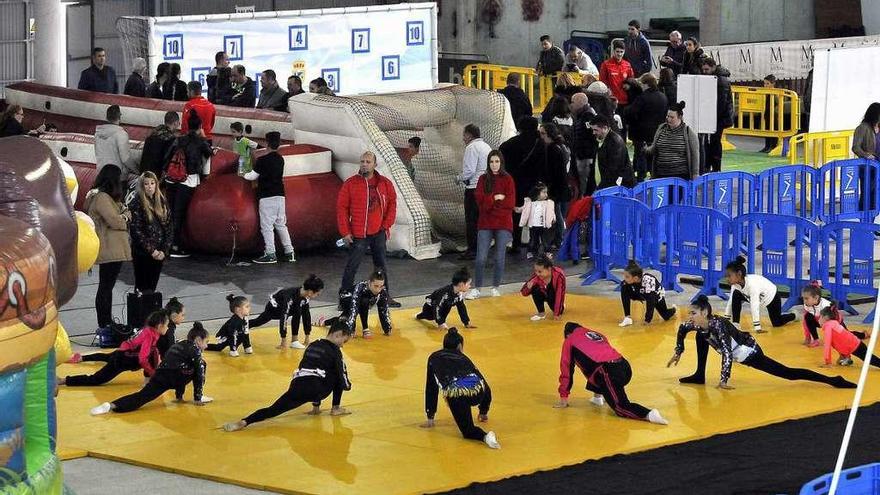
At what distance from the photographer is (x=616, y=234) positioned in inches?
755

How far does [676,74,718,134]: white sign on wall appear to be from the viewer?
2325 centimetres

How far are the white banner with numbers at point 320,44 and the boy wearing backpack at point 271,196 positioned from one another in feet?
19.9

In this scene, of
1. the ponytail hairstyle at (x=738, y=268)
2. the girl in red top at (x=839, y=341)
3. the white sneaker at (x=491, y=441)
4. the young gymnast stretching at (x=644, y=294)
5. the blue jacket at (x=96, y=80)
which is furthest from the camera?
the blue jacket at (x=96, y=80)

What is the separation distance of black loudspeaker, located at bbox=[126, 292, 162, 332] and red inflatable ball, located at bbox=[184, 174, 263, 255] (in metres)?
3.87

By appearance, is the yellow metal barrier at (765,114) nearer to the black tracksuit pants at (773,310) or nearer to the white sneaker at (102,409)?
the black tracksuit pants at (773,310)

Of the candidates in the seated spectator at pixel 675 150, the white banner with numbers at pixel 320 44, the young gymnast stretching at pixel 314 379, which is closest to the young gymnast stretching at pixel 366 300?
the young gymnast stretching at pixel 314 379

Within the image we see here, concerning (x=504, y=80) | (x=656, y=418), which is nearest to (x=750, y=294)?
(x=656, y=418)

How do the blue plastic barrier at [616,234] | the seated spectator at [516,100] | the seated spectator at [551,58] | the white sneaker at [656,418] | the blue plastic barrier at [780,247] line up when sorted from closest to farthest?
the white sneaker at [656,418] < the blue plastic barrier at [780,247] < the blue plastic barrier at [616,234] < the seated spectator at [516,100] < the seated spectator at [551,58]

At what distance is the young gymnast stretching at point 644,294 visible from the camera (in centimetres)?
1717

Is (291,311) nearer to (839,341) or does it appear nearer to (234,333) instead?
(234,333)

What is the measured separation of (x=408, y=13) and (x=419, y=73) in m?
1.02

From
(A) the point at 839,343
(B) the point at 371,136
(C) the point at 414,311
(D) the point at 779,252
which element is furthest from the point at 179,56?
(A) the point at 839,343

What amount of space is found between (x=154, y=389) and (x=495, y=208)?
18.5 feet

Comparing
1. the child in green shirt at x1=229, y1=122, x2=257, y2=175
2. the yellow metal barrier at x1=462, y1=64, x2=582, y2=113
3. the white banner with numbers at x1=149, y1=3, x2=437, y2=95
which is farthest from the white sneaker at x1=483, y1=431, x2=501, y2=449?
the yellow metal barrier at x1=462, y1=64, x2=582, y2=113
